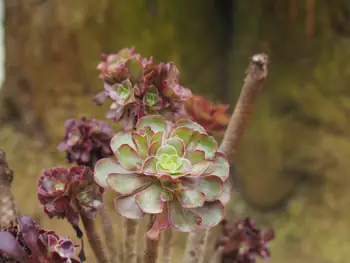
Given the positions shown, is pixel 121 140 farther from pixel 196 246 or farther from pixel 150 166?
pixel 196 246

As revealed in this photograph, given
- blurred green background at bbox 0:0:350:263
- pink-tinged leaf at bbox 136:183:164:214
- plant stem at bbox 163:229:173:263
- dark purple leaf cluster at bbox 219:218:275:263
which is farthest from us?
blurred green background at bbox 0:0:350:263

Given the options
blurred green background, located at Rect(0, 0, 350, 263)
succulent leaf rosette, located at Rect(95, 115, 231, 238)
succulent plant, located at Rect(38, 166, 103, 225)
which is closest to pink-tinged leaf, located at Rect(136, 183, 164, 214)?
succulent leaf rosette, located at Rect(95, 115, 231, 238)

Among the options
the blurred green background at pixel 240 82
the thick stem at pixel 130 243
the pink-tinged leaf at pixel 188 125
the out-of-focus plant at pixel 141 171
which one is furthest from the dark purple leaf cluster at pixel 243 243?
the blurred green background at pixel 240 82

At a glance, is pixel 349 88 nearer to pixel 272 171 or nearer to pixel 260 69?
pixel 272 171

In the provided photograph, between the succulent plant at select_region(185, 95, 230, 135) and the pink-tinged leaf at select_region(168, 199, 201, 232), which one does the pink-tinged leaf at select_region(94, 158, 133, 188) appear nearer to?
the pink-tinged leaf at select_region(168, 199, 201, 232)

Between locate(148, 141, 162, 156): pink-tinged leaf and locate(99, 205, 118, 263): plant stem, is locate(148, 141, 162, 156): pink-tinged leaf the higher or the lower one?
the higher one

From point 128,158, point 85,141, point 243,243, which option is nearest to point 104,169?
point 128,158

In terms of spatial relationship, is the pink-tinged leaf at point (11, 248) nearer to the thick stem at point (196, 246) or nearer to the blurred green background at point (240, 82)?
the thick stem at point (196, 246)

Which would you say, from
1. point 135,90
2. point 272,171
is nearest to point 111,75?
point 135,90
